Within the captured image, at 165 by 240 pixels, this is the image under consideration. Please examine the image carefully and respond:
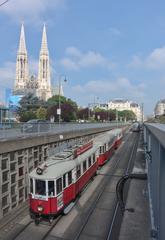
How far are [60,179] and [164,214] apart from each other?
381 inches

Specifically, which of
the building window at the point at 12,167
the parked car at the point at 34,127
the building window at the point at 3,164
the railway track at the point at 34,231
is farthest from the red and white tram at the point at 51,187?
the parked car at the point at 34,127

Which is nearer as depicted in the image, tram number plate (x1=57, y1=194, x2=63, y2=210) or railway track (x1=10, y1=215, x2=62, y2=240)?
railway track (x1=10, y1=215, x2=62, y2=240)

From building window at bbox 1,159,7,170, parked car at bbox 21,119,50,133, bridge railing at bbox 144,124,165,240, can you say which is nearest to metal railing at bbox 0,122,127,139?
parked car at bbox 21,119,50,133

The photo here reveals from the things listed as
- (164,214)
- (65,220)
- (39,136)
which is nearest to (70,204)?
(65,220)

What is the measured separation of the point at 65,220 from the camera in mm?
15469

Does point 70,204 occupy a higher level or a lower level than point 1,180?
lower

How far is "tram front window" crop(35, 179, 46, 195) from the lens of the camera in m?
14.6

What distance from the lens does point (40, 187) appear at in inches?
579

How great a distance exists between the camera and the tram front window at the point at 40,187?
1460cm

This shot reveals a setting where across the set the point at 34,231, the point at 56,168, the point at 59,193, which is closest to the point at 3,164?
the point at 56,168

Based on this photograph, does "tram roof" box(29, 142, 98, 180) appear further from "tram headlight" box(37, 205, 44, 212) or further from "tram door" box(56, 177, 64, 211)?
"tram headlight" box(37, 205, 44, 212)

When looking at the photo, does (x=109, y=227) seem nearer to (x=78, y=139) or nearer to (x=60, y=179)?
(x=60, y=179)

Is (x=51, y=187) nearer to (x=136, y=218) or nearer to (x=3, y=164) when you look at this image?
(x=3, y=164)

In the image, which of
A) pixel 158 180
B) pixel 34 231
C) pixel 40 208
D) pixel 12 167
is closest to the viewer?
pixel 158 180
